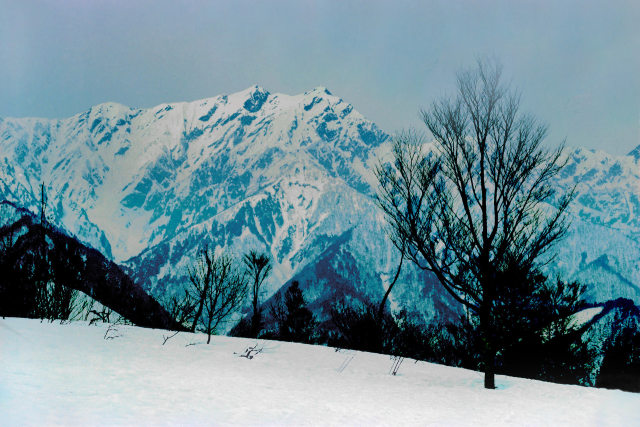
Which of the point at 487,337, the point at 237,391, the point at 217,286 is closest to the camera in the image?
the point at 237,391

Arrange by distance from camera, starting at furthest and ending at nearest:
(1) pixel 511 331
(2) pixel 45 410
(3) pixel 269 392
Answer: (1) pixel 511 331 < (3) pixel 269 392 < (2) pixel 45 410

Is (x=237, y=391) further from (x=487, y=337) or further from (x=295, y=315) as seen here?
(x=295, y=315)

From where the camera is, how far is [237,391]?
10.2m

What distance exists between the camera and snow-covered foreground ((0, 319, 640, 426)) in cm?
798

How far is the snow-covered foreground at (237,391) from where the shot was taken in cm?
798

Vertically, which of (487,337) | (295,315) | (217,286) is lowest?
(487,337)

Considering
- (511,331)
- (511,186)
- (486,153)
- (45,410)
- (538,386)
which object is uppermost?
(486,153)

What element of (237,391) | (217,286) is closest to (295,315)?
(217,286)

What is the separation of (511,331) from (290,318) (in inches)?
1060

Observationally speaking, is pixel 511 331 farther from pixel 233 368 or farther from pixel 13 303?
pixel 13 303

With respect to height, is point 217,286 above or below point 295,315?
above

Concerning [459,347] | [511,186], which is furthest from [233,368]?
[459,347]

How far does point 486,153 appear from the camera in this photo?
1394 centimetres

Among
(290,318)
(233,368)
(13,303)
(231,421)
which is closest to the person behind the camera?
(231,421)
